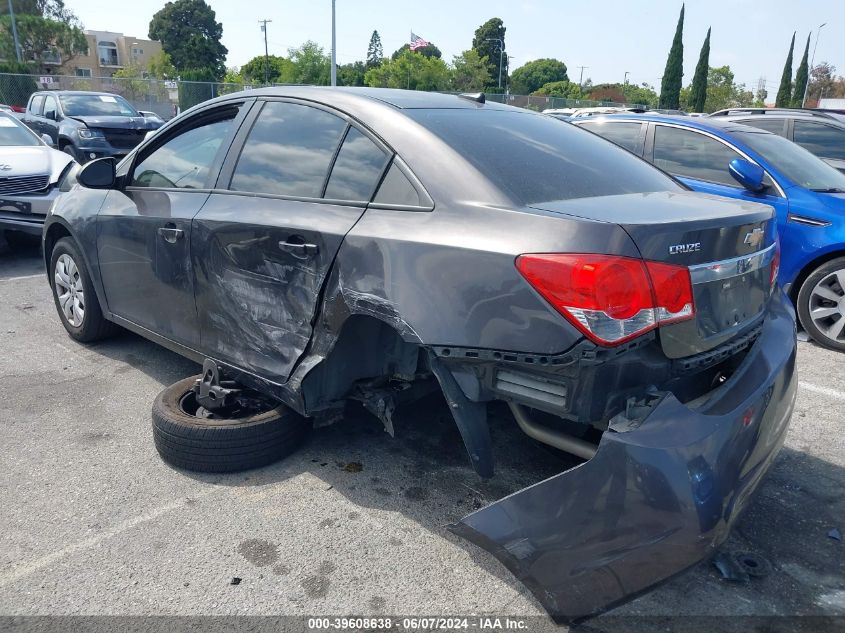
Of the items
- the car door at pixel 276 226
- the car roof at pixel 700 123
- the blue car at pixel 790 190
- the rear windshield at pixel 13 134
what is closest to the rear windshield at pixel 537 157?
the car door at pixel 276 226

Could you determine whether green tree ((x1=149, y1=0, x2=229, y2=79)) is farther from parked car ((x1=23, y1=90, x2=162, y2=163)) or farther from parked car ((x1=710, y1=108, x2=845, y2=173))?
parked car ((x1=710, y1=108, x2=845, y2=173))

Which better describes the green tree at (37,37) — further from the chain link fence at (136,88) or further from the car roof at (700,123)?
the car roof at (700,123)

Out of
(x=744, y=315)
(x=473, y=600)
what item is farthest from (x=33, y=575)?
(x=744, y=315)

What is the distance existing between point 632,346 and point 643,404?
189 millimetres

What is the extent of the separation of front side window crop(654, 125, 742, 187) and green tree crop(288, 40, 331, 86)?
193ft

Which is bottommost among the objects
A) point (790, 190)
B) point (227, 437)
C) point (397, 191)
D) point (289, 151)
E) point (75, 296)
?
point (227, 437)

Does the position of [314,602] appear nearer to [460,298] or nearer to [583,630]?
[583,630]

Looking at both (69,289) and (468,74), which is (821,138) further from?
(468,74)

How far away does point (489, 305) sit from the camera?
2.15 meters

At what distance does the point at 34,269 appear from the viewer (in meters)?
7.18

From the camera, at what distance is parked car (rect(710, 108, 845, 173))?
24.9 feet

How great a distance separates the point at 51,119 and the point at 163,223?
12879 mm

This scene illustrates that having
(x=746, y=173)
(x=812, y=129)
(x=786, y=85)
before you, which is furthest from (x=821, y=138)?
(x=786, y=85)

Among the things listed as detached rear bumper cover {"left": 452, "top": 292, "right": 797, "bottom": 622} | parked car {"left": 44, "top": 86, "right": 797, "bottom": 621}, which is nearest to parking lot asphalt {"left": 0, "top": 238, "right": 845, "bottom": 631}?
detached rear bumper cover {"left": 452, "top": 292, "right": 797, "bottom": 622}
